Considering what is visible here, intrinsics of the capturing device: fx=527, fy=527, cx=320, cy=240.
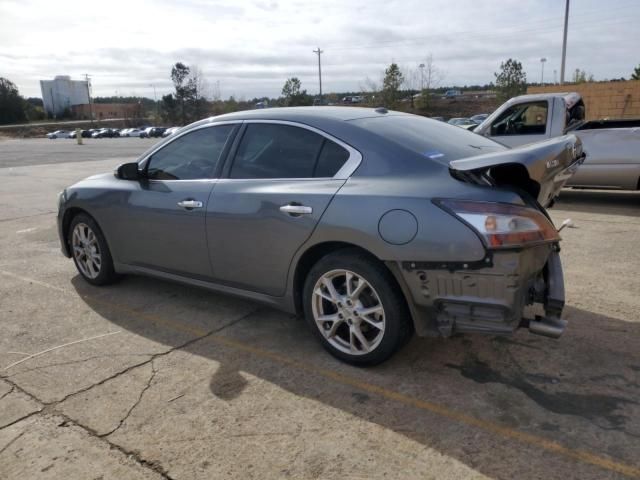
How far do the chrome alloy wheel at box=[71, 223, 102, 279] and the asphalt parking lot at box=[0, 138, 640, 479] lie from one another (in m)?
0.43

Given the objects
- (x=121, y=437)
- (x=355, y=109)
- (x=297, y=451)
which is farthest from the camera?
(x=355, y=109)

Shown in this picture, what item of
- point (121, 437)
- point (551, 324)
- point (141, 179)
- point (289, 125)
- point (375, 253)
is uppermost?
point (289, 125)

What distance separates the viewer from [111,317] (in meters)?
4.50

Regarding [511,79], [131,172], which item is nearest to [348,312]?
[131,172]

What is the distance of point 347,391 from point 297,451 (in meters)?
0.62

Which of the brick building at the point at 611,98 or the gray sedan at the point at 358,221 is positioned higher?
the brick building at the point at 611,98

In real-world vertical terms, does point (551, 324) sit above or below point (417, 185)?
below

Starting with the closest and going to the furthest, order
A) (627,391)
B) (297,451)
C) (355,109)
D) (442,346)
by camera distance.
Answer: (297,451), (627,391), (442,346), (355,109)

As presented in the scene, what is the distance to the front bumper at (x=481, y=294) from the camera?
288 centimetres

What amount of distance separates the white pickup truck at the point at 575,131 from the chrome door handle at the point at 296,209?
5.77 metres

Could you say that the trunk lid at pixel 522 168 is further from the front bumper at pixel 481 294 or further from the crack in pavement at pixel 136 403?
the crack in pavement at pixel 136 403

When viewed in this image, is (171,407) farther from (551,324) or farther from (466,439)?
(551,324)

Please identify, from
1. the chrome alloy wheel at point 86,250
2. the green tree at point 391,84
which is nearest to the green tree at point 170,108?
the green tree at point 391,84

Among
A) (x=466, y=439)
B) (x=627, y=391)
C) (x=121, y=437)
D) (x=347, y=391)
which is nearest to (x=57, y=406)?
(x=121, y=437)
